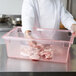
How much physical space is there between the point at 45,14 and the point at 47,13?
0.06ft

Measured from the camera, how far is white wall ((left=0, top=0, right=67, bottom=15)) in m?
2.39

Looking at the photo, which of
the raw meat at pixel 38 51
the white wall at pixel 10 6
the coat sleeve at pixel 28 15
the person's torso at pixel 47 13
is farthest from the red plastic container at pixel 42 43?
the white wall at pixel 10 6

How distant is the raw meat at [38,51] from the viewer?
95 cm

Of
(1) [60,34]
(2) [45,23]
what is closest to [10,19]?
(2) [45,23]

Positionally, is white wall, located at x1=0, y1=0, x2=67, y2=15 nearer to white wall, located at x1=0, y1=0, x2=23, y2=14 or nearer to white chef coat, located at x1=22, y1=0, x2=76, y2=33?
white wall, located at x1=0, y1=0, x2=23, y2=14

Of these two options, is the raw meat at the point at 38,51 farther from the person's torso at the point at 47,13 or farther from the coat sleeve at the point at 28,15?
the person's torso at the point at 47,13

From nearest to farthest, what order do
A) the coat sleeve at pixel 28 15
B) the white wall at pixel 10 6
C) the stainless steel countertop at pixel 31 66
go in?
the stainless steel countertop at pixel 31 66 < the coat sleeve at pixel 28 15 < the white wall at pixel 10 6

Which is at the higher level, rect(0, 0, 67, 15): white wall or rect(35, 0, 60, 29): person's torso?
rect(0, 0, 67, 15): white wall

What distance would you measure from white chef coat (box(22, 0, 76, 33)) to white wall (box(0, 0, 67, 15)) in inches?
44.8

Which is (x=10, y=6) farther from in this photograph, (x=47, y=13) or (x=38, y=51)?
(x=38, y=51)

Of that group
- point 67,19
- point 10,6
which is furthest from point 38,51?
point 10,6

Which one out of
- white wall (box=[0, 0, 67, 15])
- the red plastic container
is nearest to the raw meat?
the red plastic container

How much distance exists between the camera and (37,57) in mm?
981

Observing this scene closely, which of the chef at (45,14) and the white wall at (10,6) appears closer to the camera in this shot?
the chef at (45,14)
